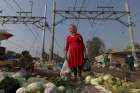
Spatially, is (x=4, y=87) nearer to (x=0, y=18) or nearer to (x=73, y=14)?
(x=73, y=14)

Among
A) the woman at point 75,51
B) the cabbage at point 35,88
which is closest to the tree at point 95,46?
the woman at point 75,51

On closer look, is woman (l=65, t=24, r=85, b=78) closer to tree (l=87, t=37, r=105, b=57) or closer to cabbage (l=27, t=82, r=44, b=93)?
cabbage (l=27, t=82, r=44, b=93)

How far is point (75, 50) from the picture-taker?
931cm

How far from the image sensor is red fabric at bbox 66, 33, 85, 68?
926 cm

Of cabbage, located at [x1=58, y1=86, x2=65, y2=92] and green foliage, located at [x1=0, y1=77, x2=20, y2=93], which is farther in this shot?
green foliage, located at [x1=0, y1=77, x2=20, y2=93]

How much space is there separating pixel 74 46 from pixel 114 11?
34689 mm

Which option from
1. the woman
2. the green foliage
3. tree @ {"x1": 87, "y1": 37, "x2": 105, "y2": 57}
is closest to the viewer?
the green foliage

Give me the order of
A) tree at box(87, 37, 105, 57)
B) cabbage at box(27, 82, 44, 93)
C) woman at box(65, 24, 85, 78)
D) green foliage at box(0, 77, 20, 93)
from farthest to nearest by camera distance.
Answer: tree at box(87, 37, 105, 57), woman at box(65, 24, 85, 78), green foliage at box(0, 77, 20, 93), cabbage at box(27, 82, 44, 93)

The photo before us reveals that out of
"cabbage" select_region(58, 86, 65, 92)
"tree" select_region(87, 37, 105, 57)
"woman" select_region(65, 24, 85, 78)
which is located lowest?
"cabbage" select_region(58, 86, 65, 92)


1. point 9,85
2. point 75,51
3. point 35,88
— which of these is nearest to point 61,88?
point 35,88

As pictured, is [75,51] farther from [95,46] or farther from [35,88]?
[95,46]

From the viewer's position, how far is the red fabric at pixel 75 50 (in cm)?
926

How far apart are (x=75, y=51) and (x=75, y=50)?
0.9 inches

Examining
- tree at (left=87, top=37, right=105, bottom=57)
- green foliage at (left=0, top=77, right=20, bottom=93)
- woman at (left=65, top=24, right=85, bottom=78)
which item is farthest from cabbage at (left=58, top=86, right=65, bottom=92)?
tree at (left=87, top=37, right=105, bottom=57)
